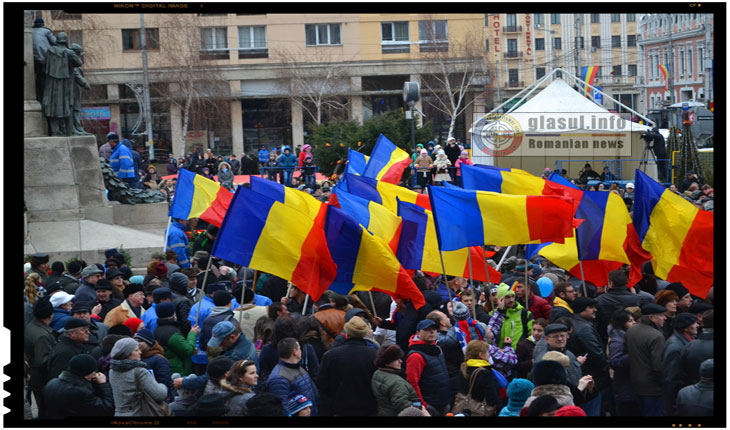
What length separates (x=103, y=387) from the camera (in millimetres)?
6555

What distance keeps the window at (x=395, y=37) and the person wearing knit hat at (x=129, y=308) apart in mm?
39747

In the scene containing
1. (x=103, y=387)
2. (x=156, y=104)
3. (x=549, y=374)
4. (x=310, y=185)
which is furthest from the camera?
(x=156, y=104)

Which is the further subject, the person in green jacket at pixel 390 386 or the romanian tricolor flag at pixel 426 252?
the romanian tricolor flag at pixel 426 252

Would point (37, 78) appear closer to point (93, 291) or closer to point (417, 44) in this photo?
point (93, 291)

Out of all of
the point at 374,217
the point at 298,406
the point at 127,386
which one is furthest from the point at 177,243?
the point at 298,406

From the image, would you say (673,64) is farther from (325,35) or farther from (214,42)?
(214,42)

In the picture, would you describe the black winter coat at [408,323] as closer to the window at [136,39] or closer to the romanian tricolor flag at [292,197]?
the romanian tricolor flag at [292,197]

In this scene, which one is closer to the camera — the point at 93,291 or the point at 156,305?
the point at 156,305

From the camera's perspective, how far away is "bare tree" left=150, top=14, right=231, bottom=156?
154 ft

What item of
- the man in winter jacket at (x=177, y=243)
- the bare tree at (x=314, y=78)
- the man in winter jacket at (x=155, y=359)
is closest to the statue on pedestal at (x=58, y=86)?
the man in winter jacket at (x=177, y=243)

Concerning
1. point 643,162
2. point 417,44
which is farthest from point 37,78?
point 417,44

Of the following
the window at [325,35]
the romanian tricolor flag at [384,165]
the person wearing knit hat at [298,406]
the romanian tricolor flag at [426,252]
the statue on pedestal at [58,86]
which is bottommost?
the person wearing knit hat at [298,406]

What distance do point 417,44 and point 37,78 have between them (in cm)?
3271

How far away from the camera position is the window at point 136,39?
156 feet
